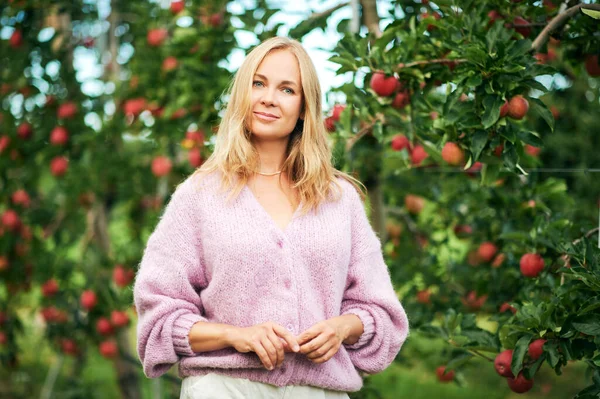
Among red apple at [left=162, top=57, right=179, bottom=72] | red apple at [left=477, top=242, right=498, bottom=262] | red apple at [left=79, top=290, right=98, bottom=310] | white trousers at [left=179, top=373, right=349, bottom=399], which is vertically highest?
white trousers at [left=179, top=373, right=349, bottom=399]

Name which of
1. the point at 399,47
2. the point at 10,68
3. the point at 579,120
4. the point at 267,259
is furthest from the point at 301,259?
the point at 579,120

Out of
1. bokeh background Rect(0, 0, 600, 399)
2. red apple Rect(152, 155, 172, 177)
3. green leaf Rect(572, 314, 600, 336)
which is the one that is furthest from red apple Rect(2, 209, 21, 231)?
green leaf Rect(572, 314, 600, 336)

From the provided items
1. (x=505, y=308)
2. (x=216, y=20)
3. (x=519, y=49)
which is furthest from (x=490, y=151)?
(x=216, y=20)

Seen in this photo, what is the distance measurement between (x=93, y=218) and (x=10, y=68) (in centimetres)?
87

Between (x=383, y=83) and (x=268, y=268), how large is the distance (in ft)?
2.95

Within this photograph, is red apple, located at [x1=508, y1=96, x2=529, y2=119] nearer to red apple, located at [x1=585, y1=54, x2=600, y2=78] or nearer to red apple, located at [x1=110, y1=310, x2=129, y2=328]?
red apple, located at [x1=585, y1=54, x2=600, y2=78]

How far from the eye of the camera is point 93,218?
4254 millimetres

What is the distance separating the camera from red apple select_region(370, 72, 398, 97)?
2.37 meters

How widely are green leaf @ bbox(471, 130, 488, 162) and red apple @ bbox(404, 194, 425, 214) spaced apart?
1.55 m

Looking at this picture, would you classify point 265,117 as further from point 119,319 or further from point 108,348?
point 108,348

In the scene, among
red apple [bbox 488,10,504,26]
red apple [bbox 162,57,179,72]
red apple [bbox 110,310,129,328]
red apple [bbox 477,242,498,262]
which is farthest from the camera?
red apple [bbox 110,310,129,328]

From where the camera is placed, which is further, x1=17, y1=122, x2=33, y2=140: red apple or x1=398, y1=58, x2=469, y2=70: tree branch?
x1=17, y1=122, x2=33, y2=140: red apple

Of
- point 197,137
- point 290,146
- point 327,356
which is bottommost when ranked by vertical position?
point 197,137

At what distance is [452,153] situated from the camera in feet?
7.51
